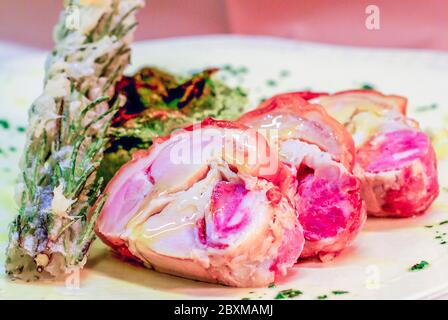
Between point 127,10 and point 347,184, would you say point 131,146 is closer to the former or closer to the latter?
point 127,10

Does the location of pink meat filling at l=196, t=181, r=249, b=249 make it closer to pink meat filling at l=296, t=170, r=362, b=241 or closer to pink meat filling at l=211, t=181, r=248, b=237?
pink meat filling at l=211, t=181, r=248, b=237

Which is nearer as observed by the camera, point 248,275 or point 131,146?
point 248,275

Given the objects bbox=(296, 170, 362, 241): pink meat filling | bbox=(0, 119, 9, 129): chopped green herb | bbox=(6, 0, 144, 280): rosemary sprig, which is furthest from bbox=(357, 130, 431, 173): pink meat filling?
bbox=(0, 119, 9, 129): chopped green herb

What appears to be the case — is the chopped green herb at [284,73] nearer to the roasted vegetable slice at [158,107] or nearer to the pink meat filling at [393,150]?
the roasted vegetable slice at [158,107]

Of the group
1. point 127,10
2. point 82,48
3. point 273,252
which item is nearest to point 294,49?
point 127,10

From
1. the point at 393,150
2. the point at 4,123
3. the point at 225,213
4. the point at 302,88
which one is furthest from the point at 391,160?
the point at 4,123

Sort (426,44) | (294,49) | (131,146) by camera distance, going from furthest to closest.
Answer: (426,44), (294,49), (131,146)
